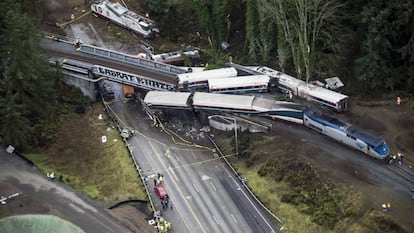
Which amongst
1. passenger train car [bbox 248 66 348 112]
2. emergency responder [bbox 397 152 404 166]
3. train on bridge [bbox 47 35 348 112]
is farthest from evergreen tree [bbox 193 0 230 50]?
emergency responder [bbox 397 152 404 166]

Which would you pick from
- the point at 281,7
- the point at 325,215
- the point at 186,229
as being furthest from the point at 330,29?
the point at 186,229

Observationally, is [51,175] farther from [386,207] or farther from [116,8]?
[116,8]

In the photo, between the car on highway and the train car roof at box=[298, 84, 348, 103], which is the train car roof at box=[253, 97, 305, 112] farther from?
the car on highway

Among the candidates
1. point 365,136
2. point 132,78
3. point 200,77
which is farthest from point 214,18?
point 365,136

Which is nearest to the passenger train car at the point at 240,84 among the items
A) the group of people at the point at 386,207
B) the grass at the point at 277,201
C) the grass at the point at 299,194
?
the grass at the point at 299,194

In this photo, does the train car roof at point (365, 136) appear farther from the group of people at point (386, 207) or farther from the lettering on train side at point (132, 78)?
the lettering on train side at point (132, 78)

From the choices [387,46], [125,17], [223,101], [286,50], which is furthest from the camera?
[125,17]

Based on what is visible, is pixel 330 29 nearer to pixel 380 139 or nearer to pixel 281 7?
pixel 281 7

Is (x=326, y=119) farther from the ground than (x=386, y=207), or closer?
farther from the ground
